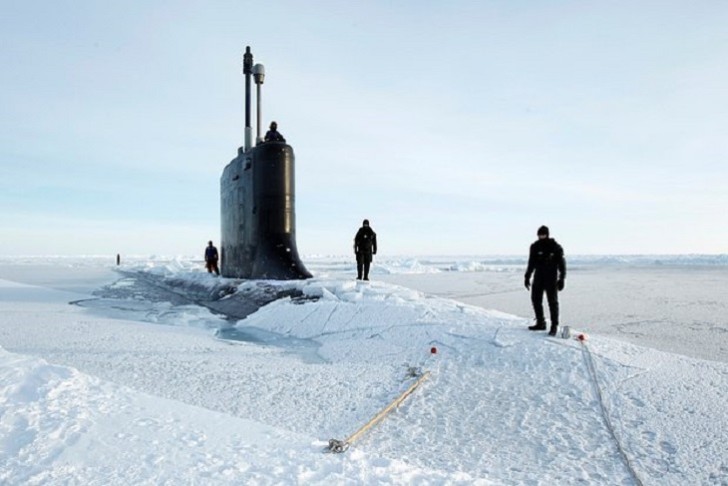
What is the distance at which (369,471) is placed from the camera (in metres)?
2.67

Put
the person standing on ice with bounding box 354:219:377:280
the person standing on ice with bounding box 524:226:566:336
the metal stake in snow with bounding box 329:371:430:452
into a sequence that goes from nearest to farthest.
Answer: the metal stake in snow with bounding box 329:371:430:452 < the person standing on ice with bounding box 524:226:566:336 < the person standing on ice with bounding box 354:219:377:280

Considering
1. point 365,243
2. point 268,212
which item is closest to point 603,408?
point 365,243

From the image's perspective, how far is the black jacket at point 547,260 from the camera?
6.73 m

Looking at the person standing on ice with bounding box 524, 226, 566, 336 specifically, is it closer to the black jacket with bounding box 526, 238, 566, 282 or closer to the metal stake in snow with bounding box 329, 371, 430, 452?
the black jacket with bounding box 526, 238, 566, 282

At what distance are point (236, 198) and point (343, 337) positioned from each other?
24.6ft

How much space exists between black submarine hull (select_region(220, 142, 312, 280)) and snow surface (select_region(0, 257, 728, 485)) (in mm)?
4437

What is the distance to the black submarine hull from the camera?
39.4 feet

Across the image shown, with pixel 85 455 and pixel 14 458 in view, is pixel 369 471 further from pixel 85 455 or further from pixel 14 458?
pixel 14 458

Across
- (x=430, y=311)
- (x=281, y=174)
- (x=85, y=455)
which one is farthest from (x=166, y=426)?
(x=281, y=174)

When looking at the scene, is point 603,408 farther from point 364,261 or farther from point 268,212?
point 268,212

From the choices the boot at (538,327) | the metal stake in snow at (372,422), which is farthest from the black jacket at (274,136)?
the metal stake in snow at (372,422)

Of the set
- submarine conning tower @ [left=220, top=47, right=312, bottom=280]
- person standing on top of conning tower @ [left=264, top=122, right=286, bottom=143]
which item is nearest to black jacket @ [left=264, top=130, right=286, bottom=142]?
person standing on top of conning tower @ [left=264, top=122, right=286, bottom=143]

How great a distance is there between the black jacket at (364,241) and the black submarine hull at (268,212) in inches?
69.1

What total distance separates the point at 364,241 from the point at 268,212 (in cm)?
252
